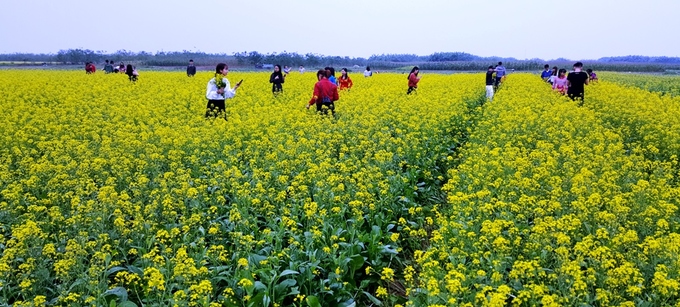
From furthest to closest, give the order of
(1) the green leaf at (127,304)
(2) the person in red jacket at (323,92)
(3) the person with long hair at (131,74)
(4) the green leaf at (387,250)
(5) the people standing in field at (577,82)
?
(3) the person with long hair at (131,74) < (5) the people standing in field at (577,82) < (2) the person in red jacket at (323,92) < (4) the green leaf at (387,250) < (1) the green leaf at (127,304)

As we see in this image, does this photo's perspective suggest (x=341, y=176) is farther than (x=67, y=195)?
Yes

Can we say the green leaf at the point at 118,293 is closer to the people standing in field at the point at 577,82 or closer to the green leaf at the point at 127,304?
the green leaf at the point at 127,304

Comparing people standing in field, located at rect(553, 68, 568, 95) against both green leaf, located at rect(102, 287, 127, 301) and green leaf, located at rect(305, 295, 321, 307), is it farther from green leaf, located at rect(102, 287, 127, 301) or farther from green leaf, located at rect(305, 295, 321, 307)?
green leaf, located at rect(102, 287, 127, 301)

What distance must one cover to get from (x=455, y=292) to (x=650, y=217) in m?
3.20

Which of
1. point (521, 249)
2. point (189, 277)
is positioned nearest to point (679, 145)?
point (521, 249)

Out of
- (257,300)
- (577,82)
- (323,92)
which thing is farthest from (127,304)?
(577,82)

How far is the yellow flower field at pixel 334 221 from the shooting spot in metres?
4.84

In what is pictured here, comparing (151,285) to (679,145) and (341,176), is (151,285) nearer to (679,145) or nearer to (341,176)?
(341,176)

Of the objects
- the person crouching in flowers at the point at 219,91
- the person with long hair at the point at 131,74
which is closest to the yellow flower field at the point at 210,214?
the person crouching in flowers at the point at 219,91

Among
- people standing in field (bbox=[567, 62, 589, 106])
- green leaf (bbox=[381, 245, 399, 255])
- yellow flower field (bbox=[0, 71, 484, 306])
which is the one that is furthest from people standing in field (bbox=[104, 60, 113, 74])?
green leaf (bbox=[381, 245, 399, 255])

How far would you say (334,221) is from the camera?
6824mm

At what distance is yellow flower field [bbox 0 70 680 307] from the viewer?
15.9 feet

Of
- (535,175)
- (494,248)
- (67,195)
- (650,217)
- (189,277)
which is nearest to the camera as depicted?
(189,277)

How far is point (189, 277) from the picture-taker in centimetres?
490
